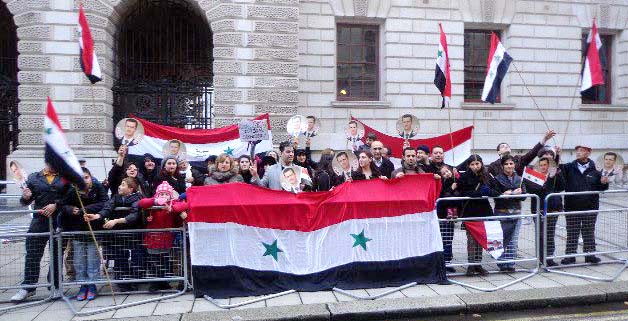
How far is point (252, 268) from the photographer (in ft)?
21.0

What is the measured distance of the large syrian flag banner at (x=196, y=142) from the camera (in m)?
10.4

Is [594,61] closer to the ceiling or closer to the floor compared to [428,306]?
closer to the ceiling

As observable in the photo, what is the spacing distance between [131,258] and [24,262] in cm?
155

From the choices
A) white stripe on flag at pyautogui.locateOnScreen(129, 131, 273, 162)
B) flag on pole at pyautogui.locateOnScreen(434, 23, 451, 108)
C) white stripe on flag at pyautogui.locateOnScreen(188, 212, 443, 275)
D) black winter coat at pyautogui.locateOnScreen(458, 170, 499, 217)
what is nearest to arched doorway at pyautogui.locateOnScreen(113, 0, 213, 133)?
white stripe on flag at pyautogui.locateOnScreen(129, 131, 273, 162)

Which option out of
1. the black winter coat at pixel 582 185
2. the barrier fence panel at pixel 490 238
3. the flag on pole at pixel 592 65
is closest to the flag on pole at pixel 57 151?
the barrier fence panel at pixel 490 238

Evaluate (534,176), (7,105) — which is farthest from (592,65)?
(7,105)

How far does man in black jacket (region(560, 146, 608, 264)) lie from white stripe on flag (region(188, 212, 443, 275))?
2325 millimetres

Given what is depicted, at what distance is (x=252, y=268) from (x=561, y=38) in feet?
49.7

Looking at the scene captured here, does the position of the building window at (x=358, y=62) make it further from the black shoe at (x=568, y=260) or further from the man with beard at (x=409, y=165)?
the black shoe at (x=568, y=260)

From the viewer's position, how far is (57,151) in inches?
206

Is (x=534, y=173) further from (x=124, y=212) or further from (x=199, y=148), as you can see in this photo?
(x=199, y=148)

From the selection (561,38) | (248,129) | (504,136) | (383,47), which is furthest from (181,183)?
(561,38)

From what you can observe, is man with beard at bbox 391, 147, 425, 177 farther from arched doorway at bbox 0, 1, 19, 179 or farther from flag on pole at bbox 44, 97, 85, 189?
arched doorway at bbox 0, 1, 19, 179

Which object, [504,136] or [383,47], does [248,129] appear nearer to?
[383,47]
